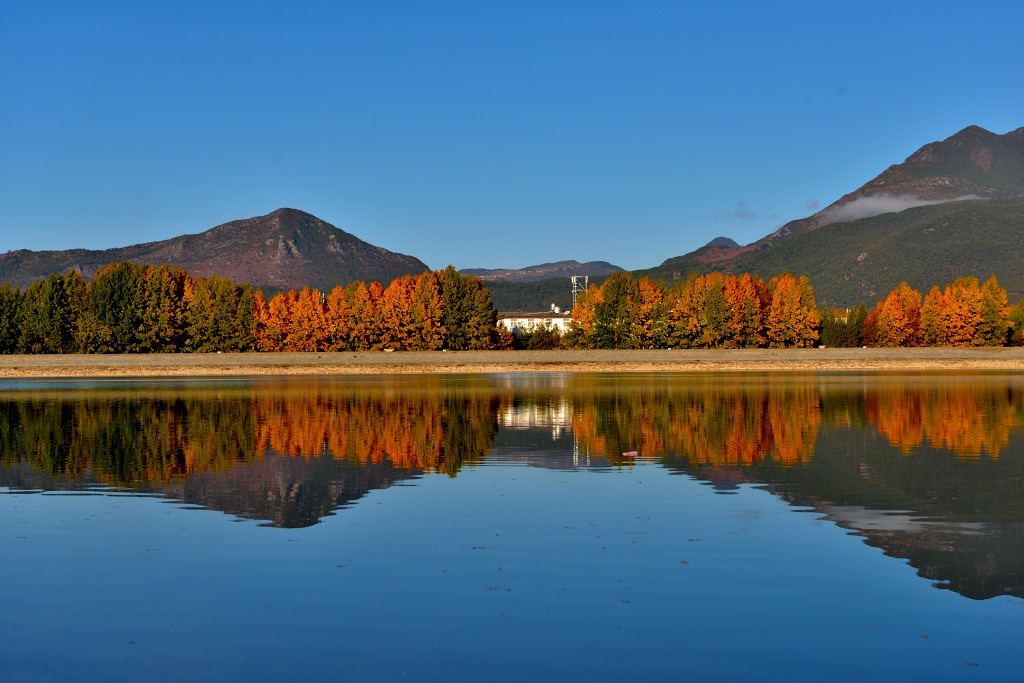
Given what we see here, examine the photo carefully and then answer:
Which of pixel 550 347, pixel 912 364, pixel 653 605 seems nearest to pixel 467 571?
pixel 653 605

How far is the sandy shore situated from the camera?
111413 mm

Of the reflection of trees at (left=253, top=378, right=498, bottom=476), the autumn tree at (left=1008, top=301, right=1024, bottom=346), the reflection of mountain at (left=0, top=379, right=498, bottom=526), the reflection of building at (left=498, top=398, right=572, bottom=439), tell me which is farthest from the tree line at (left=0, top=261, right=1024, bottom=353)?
the reflection of building at (left=498, top=398, right=572, bottom=439)

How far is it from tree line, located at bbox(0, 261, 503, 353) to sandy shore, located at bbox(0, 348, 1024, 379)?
313 inches

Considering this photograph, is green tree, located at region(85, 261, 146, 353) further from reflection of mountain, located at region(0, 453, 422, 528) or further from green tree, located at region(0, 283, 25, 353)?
reflection of mountain, located at region(0, 453, 422, 528)

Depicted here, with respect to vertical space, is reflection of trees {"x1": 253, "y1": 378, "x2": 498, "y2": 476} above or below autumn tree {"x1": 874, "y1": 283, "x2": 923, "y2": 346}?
below

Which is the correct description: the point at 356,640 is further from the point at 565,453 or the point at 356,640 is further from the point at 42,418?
the point at 42,418

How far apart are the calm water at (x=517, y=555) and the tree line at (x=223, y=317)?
9455 centimetres

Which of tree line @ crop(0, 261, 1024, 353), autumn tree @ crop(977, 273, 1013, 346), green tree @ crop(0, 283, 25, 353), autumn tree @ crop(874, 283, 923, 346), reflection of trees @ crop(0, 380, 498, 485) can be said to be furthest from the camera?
autumn tree @ crop(874, 283, 923, 346)

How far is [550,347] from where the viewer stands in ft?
464

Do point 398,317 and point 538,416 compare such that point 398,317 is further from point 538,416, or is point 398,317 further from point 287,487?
point 287,487

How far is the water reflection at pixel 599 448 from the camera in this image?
67.8ft

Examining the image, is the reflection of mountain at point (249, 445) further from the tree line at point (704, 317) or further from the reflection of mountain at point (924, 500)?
the tree line at point (704, 317)

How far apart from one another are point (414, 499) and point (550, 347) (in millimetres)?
118459

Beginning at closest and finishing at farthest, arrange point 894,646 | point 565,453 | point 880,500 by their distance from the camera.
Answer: point 894,646 < point 880,500 < point 565,453
